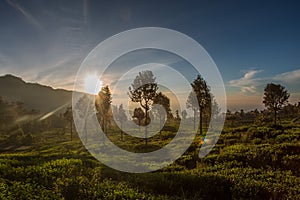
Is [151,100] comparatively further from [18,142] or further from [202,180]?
[18,142]

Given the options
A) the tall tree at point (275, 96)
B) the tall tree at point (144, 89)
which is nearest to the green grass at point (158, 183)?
the tall tree at point (144, 89)

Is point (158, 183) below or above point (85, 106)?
below

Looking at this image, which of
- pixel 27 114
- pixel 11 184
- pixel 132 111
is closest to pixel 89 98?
pixel 132 111

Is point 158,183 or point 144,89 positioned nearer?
point 158,183

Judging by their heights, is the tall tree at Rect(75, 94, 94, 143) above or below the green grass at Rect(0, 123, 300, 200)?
above

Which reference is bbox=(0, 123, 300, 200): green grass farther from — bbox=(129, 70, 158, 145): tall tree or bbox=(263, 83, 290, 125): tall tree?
bbox=(263, 83, 290, 125): tall tree

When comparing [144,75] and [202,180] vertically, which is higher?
[144,75]

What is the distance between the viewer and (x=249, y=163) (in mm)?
20703

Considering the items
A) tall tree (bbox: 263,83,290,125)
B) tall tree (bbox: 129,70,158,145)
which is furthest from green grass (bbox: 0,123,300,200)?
tall tree (bbox: 263,83,290,125)

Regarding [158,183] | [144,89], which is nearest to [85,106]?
[144,89]

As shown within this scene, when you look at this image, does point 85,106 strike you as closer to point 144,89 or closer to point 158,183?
point 144,89

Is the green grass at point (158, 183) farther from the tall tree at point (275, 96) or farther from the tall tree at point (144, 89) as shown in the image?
the tall tree at point (275, 96)

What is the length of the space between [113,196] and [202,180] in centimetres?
614

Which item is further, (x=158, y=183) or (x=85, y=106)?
(x=85, y=106)
